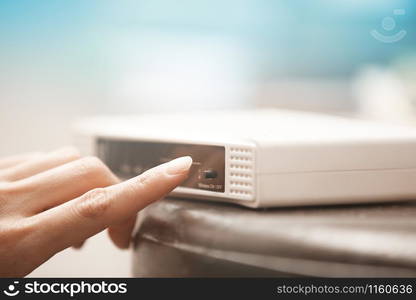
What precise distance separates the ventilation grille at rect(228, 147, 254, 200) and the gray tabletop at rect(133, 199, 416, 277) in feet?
0.06

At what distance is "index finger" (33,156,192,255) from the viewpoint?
57 centimetres

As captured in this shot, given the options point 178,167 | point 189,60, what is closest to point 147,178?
point 178,167

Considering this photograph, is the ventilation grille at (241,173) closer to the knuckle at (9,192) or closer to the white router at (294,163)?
the white router at (294,163)

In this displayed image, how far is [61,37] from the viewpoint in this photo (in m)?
1.44

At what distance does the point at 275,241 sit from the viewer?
51cm

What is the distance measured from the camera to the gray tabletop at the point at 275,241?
0.47 metres

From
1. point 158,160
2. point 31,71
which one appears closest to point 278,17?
point 31,71

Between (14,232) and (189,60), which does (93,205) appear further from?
(189,60)

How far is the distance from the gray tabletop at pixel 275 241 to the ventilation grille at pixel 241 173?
0.02m

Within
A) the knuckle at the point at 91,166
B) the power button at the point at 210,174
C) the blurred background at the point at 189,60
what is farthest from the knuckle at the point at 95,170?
the blurred background at the point at 189,60

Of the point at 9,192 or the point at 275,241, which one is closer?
the point at 275,241

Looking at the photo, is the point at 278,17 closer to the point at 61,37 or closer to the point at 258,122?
the point at 61,37

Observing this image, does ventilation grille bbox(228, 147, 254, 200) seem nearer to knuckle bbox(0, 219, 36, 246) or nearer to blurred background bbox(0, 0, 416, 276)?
knuckle bbox(0, 219, 36, 246)

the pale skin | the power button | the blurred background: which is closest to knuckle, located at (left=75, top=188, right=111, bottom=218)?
the pale skin
